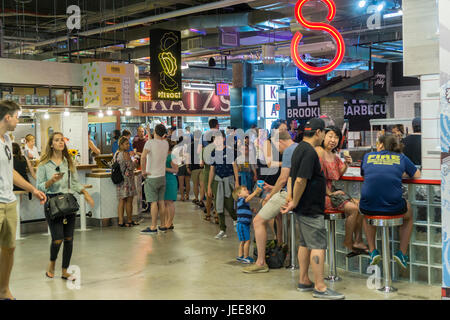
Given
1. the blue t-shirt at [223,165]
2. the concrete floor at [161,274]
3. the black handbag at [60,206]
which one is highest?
the blue t-shirt at [223,165]

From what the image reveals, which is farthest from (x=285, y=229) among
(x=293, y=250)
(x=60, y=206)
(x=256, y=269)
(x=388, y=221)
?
(x=60, y=206)

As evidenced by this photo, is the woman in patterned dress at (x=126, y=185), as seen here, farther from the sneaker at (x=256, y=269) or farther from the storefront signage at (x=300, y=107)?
the storefront signage at (x=300, y=107)

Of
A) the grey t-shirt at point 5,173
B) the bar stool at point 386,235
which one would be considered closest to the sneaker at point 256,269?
the bar stool at point 386,235

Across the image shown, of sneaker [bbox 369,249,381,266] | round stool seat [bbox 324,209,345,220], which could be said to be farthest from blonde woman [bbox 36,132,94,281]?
sneaker [bbox 369,249,381,266]

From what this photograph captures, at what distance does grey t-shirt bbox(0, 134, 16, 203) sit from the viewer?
15.2 feet

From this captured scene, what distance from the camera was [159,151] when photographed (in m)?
8.88

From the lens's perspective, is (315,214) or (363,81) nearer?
(315,214)

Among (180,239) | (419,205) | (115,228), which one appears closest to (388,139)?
(419,205)

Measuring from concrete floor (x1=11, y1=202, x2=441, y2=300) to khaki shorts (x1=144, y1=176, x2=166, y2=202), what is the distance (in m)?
0.65

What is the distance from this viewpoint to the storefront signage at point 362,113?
51.7ft

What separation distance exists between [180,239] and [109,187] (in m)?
2.03

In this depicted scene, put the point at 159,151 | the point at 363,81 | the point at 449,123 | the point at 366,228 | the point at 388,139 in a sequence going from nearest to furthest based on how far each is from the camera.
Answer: the point at 449,123 < the point at 388,139 < the point at 366,228 < the point at 159,151 < the point at 363,81

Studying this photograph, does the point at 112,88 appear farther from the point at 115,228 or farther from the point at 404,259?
the point at 404,259
